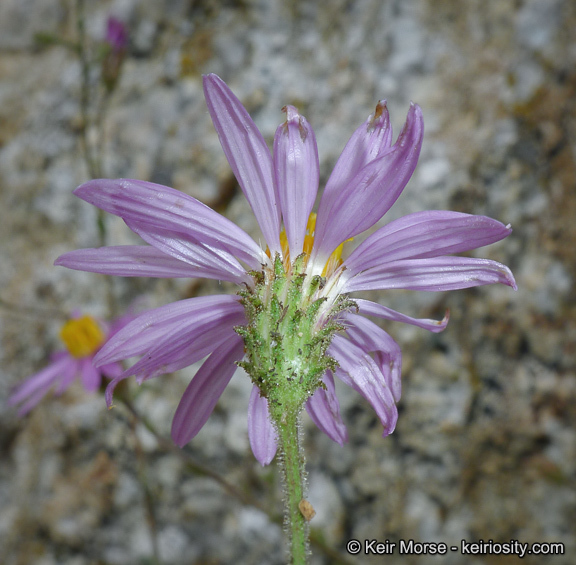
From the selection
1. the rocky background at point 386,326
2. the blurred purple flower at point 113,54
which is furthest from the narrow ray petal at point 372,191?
the blurred purple flower at point 113,54

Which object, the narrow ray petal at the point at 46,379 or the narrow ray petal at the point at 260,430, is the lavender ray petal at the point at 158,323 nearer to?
the narrow ray petal at the point at 260,430

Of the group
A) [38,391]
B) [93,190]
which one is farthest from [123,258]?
[38,391]

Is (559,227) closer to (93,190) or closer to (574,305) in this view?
(574,305)

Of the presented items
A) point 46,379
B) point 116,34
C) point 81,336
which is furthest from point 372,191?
point 116,34

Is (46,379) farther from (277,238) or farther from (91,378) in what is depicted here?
(277,238)
